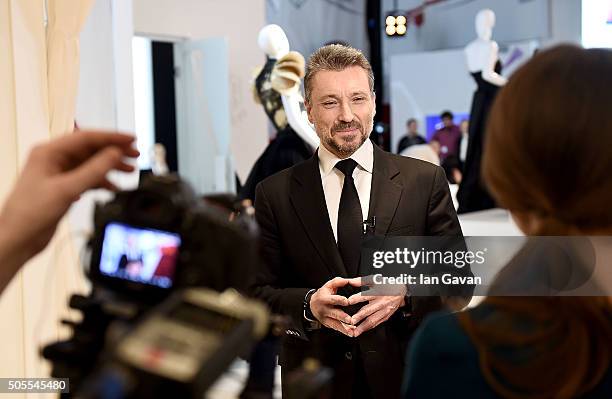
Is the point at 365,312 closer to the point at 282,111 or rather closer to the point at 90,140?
the point at 90,140

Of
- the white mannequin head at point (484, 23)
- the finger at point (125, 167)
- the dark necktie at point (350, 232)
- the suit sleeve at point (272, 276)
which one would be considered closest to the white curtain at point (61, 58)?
the suit sleeve at point (272, 276)

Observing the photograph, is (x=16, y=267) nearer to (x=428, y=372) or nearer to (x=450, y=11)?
(x=428, y=372)

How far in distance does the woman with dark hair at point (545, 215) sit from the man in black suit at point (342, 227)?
968 millimetres

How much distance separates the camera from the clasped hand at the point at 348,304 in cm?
181

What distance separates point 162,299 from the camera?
708 mm

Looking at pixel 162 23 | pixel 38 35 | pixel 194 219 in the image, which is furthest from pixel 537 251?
pixel 162 23

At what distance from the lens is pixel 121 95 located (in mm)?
3588

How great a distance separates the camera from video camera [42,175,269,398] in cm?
53

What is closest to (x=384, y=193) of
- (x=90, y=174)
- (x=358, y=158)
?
(x=358, y=158)

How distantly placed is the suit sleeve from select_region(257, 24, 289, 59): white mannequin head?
2.84m

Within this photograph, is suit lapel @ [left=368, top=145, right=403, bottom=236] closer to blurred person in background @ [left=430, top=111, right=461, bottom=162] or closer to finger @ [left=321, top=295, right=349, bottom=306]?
finger @ [left=321, top=295, right=349, bottom=306]

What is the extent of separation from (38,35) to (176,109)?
15.5 feet

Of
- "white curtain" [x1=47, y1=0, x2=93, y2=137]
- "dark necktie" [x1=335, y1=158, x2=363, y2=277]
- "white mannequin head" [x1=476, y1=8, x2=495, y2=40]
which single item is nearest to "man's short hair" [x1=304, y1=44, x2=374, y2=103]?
"dark necktie" [x1=335, y1=158, x2=363, y2=277]

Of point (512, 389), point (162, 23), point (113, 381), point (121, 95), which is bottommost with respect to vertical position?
point (512, 389)
